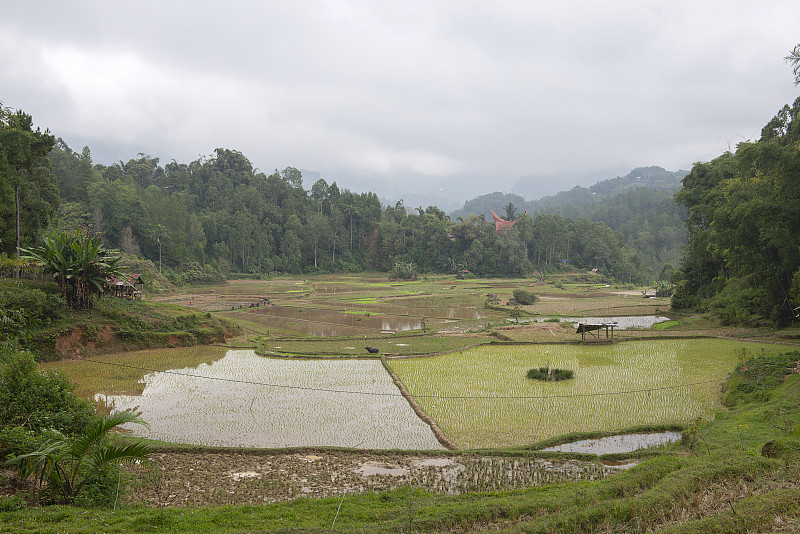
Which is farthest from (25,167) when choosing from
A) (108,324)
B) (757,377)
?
(757,377)

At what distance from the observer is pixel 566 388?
13.4 meters

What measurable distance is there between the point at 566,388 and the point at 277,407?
808cm

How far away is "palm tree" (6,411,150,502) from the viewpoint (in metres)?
5.81

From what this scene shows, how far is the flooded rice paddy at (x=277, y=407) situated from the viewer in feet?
32.6

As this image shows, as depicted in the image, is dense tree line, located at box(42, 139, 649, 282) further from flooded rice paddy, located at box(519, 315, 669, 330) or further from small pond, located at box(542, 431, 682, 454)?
small pond, located at box(542, 431, 682, 454)

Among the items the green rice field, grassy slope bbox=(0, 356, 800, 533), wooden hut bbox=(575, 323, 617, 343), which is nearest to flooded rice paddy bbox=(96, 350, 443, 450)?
the green rice field

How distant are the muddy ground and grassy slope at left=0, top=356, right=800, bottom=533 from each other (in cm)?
68

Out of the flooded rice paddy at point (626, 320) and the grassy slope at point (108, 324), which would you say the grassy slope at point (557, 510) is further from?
the flooded rice paddy at point (626, 320)

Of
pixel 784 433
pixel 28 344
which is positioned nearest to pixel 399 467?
pixel 784 433

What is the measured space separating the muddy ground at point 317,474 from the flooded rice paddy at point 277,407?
835 millimetres

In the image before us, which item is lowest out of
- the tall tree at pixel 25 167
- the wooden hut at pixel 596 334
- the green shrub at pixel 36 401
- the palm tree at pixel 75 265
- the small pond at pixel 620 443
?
Answer: the small pond at pixel 620 443

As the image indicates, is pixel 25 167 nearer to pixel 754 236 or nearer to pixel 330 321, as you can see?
pixel 330 321

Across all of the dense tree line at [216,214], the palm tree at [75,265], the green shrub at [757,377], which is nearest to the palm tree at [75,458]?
the palm tree at [75,265]

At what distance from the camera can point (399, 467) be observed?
27.4 ft
